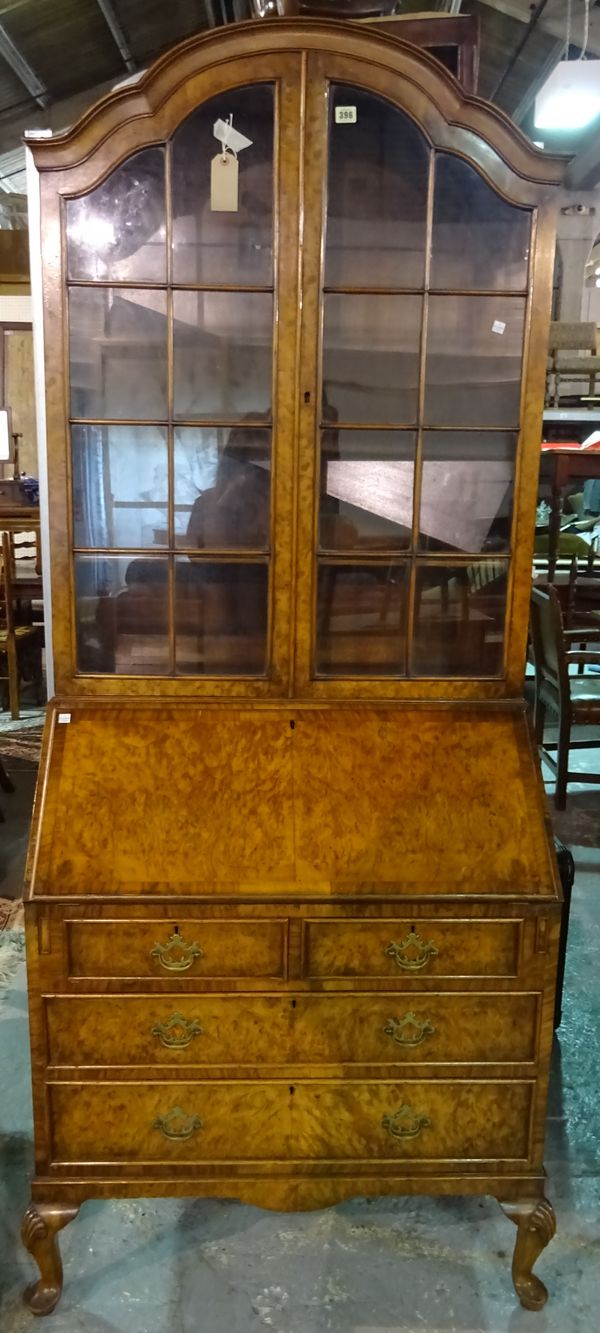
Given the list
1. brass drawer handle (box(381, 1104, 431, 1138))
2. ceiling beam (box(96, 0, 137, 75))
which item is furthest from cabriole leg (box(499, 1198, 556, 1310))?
ceiling beam (box(96, 0, 137, 75))

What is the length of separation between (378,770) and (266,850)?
0.25m

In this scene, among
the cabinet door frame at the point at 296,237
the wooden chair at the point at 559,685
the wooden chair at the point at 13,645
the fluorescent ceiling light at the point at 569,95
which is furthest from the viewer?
the fluorescent ceiling light at the point at 569,95

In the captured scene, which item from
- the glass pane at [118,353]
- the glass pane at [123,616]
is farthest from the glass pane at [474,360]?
the glass pane at [123,616]

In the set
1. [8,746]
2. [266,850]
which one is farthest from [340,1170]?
[8,746]

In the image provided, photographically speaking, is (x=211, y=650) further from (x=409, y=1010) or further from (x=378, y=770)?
(x=409, y=1010)

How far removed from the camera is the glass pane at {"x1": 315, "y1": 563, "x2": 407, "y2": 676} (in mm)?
1634

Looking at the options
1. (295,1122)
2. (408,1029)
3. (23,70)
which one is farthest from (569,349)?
(295,1122)

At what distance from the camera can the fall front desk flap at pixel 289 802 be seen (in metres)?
1.46

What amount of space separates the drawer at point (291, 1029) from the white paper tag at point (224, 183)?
133 cm

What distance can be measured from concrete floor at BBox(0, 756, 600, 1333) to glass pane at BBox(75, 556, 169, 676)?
1.09m

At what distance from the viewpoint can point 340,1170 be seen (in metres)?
1.52

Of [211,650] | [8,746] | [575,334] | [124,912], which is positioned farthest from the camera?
[575,334]

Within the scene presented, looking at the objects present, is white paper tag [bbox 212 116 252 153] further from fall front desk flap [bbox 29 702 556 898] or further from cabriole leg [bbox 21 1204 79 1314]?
cabriole leg [bbox 21 1204 79 1314]

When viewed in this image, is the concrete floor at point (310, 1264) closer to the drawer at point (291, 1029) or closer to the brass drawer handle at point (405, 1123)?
the brass drawer handle at point (405, 1123)
